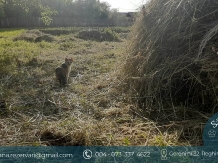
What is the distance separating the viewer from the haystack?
323 centimetres

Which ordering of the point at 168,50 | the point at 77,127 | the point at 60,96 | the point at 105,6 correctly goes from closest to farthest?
the point at 77,127 → the point at 168,50 → the point at 60,96 → the point at 105,6

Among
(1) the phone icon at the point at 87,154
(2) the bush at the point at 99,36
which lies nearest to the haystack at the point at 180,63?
(1) the phone icon at the point at 87,154

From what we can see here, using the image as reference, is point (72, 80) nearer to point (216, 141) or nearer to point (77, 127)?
point (77, 127)

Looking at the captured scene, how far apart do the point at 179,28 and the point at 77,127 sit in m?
2.34

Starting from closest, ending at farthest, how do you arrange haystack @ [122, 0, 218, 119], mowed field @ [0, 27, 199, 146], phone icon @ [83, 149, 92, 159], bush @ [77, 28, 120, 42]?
phone icon @ [83, 149, 92, 159], mowed field @ [0, 27, 199, 146], haystack @ [122, 0, 218, 119], bush @ [77, 28, 120, 42]

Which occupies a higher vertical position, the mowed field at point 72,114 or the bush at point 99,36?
the bush at point 99,36

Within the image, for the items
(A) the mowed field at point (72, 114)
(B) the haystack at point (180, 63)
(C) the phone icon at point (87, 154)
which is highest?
(B) the haystack at point (180, 63)

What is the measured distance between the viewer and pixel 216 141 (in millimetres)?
2664

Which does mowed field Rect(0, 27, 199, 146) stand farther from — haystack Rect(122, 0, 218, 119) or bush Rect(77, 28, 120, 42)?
bush Rect(77, 28, 120, 42)

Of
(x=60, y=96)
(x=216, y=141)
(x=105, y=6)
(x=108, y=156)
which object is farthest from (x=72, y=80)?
(x=105, y=6)

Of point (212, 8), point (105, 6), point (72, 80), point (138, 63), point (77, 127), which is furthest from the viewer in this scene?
point (105, 6)

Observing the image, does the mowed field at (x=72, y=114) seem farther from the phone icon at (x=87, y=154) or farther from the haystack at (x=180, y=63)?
the haystack at (x=180, y=63)

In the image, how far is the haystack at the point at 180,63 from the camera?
3234mm

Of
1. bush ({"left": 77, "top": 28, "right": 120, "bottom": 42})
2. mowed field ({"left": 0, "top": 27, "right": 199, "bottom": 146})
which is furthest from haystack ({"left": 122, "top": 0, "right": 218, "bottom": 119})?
bush ({"left": 77, "top": 28, "right": 120, "bottom": 42})
